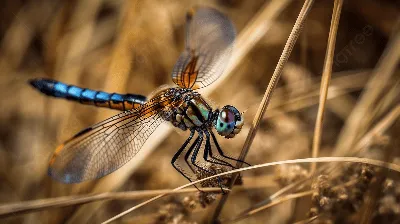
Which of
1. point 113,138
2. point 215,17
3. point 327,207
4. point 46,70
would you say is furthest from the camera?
point 46,70

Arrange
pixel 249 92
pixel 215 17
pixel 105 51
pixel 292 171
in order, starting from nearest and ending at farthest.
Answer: pixel 292 171 → pixel 215 17 → pixel 249 92 → pixel 105 51

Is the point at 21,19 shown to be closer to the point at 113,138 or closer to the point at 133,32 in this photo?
the point at 133,32

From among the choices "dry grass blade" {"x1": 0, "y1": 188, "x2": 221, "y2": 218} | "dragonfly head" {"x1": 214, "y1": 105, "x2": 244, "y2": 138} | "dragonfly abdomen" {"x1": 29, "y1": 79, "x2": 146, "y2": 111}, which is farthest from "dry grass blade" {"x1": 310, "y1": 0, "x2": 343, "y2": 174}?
"dragonfly abdomen" {"x1": 29, "y1": 79, "x2": 146, "y2": 111}

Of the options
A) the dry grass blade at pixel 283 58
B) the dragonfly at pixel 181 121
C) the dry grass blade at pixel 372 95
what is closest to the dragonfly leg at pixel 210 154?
the dragonfly at pixel 181 121

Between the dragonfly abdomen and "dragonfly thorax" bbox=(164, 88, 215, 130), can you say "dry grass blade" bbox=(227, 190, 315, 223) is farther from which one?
the dragonfly abdomen

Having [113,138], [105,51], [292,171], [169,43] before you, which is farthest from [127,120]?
[105,51]

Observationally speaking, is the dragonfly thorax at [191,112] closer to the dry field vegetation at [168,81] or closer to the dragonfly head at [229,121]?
the dragonfly head at [229,121]

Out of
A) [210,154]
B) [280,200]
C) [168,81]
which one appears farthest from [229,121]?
[168,81]
